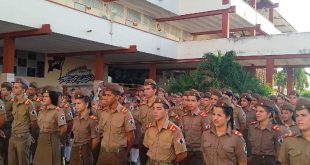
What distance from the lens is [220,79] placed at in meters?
14.4

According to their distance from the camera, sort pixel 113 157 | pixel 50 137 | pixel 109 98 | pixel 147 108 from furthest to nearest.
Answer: pixel 147 108 → pixel 50 137 → pixel 109 98 → pixel 113 157

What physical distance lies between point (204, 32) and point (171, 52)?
7022mm

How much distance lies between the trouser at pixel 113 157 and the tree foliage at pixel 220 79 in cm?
936

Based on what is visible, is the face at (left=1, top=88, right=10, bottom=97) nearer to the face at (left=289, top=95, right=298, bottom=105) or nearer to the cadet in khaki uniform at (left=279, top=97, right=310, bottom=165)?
the cadet in khaki uniform at (left=279, top=97, right=310, bottom=165)

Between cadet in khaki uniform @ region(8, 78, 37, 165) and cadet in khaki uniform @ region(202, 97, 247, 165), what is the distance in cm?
297

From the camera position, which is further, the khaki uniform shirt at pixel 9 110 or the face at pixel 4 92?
the face at pixel 4 92

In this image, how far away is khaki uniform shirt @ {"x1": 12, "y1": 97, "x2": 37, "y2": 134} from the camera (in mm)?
5748

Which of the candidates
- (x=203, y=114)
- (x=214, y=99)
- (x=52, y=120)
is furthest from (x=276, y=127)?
(x=52, y=120)

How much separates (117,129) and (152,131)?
2.08 ft

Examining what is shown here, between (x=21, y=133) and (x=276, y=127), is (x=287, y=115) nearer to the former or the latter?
(x=276, y=127)

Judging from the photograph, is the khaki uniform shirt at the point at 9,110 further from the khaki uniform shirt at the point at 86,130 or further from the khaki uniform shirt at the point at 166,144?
the khaki uniform shirt at the point at 166,144

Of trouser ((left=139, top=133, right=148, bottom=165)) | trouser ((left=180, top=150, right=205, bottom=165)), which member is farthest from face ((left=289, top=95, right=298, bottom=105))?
trouser ((left=139, top=133, right=148, bottom=165))

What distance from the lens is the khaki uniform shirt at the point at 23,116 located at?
5748 mm

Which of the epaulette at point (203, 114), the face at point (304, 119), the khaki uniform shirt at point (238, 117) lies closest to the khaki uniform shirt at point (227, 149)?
the face at point (304, 119)
